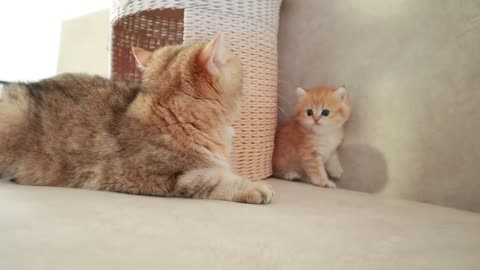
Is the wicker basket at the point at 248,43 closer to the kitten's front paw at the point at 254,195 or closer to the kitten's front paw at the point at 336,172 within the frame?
the kitten's front paw at the point at 336,172

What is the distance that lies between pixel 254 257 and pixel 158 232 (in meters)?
0.20

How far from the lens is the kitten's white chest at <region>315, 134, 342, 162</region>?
1551mm

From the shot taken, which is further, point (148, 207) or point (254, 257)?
point (148, 207)

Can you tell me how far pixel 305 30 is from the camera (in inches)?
66.3

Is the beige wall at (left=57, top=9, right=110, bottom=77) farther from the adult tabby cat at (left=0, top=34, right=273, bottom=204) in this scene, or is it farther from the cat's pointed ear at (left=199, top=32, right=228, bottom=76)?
the cat's pointed ear at (left=199, top=32, right=228, bottom=76)

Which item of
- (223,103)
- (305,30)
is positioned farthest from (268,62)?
(223,103)

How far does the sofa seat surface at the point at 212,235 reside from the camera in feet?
1.82

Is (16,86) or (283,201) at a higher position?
(16,86)

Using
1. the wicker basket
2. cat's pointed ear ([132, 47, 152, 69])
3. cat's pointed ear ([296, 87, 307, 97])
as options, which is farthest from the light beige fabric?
cat's pointed ear ([132, 47, 152, 69])

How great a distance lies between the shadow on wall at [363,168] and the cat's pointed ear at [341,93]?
0.21 meters

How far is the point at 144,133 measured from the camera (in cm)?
106

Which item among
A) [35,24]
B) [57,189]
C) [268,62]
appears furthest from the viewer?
[35,24]

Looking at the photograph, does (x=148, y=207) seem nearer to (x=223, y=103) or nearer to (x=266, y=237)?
(x=266, y=237)

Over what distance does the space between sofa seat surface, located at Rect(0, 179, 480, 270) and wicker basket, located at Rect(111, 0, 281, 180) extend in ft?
1.61
